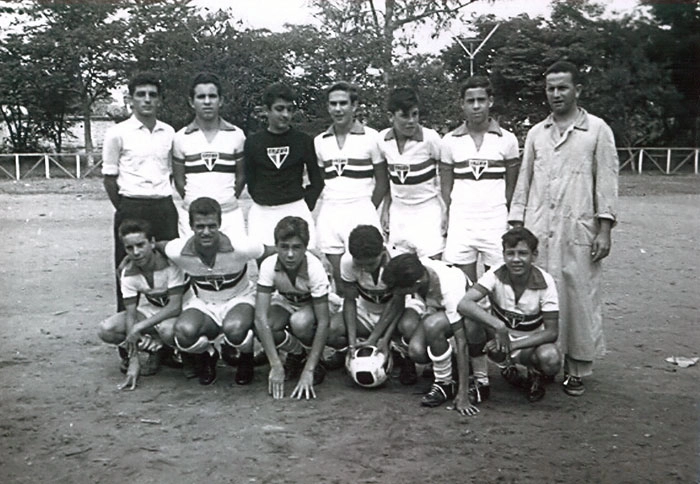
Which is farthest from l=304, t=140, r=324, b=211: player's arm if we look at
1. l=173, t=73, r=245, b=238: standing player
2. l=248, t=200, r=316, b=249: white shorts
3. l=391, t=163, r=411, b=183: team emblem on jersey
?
l=391, t=163, r=411, b=183: team emblem on jersey

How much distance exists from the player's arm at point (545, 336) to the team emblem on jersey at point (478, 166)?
3.88ft

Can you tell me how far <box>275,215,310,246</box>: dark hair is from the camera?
4.95 metres

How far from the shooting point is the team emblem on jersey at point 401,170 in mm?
5633

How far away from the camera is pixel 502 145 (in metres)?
5.53

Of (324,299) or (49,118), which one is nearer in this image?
(324,299)

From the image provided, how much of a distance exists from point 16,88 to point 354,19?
1164 centimetres

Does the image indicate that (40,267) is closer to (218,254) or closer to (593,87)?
(218,254)

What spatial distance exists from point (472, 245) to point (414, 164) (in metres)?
0.71

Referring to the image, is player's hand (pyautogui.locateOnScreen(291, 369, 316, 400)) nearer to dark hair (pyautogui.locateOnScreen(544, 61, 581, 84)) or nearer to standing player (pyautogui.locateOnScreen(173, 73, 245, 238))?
standing player (pyautogui.locateOnScreen(173, 73, 245, 238))

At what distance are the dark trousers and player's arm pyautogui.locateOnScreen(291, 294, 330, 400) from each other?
56.7 inches

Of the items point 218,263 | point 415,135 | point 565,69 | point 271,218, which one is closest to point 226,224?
point 271,218

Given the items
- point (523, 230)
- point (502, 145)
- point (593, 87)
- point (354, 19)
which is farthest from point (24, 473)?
point (593, 87)

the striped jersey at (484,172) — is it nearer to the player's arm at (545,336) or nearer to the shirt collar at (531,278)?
the shirt collar at (531,278)

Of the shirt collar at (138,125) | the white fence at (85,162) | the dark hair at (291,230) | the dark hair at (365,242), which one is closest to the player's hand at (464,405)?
the dark hair at (365,242)
